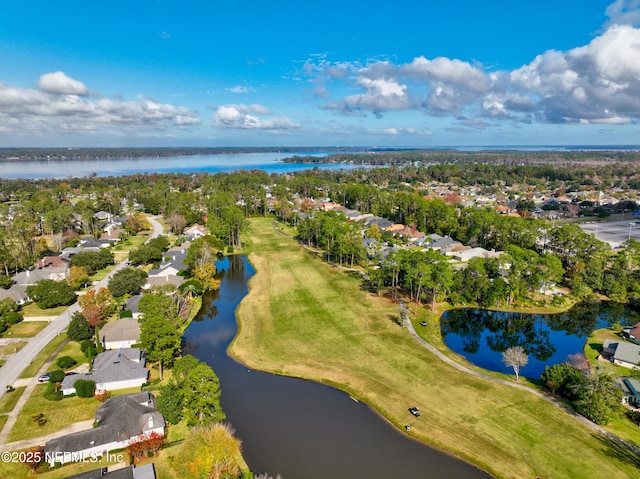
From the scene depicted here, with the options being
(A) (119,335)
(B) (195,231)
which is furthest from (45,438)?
(B) (195,231)

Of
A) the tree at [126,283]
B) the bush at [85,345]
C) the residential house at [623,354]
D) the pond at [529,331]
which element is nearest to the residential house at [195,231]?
the tree at [126,283]

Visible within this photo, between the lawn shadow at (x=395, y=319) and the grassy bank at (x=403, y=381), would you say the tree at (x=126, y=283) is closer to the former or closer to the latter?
the grassy bank at (x=403, y=381)

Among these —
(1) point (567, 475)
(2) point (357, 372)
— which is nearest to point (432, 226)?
(2) point (357, 372)

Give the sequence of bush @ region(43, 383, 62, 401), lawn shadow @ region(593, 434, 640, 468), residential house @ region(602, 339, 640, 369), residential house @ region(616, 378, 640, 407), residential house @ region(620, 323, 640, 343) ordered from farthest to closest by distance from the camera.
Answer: residential house @ region(620, 323, 640, 343)
residential house @ region(602, 339, 640, 369)
bush @ region(43, 383, 62, 401)
residential house @ region(616, 378, 640, 407)
lawn shadow @ region(593, 434, 640, 468)

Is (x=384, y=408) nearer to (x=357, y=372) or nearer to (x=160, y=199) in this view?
(x=357, y=372)

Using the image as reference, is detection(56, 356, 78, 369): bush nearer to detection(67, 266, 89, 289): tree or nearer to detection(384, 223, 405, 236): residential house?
detection(67, 266, 89, 289): tree

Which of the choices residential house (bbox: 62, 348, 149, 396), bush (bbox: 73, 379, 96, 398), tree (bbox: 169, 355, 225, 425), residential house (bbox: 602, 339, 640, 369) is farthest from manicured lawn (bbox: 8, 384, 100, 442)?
residential house (bbox: 602, 339, 640, 369)

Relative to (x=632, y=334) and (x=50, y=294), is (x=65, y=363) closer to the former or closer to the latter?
(x=50, y=294)
